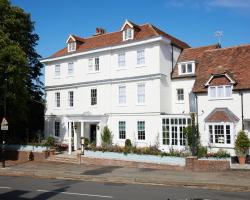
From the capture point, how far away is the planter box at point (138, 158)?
23797mm

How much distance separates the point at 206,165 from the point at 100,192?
927 cm

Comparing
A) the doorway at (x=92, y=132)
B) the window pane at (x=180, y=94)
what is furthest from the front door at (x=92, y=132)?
the window pane at (x=180, y=94)

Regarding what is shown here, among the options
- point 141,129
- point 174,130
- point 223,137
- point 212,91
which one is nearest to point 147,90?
point 141,129

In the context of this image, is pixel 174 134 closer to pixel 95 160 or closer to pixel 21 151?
pixel 95 160

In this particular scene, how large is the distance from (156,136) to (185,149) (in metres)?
2.81

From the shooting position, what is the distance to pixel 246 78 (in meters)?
26.7

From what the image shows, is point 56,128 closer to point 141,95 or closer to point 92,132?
point 92,132

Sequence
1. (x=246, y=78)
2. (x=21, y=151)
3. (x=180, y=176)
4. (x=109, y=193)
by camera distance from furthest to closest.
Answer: (x=21, y=151) → (x=246, y=78) → (x=180, y=176) → (x=109, y=193)

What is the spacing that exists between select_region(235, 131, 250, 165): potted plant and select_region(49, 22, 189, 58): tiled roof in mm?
11357

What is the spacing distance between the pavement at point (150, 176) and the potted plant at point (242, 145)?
8.55ft

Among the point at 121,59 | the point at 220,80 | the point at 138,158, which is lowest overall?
the point at 138,158

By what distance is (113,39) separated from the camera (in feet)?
114

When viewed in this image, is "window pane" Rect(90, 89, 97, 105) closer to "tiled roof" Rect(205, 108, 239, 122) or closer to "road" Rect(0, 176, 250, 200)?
"tiled roof" Rect(205, 108, 239, 122)

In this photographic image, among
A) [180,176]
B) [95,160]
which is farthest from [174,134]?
[180,176]
